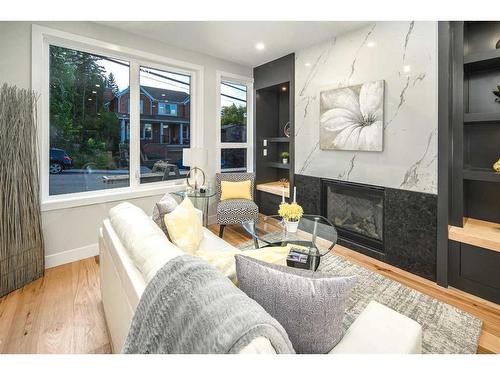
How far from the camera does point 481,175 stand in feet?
7.32

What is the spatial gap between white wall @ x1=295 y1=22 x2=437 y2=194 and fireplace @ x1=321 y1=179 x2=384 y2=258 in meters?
0.15

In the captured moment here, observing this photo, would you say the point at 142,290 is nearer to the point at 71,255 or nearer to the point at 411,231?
the point at 71,255

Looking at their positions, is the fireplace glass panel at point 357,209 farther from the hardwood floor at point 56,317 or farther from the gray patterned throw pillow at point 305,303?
the hardwood floor at point 56,317

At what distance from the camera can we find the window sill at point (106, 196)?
9.26ft

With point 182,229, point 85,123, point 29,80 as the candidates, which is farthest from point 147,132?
point 182,229

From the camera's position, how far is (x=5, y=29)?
2.40 metres

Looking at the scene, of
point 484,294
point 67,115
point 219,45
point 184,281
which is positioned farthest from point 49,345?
point 219,45

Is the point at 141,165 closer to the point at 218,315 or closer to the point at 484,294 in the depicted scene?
the point at 218,315

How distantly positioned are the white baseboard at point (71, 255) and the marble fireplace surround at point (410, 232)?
3121 mm

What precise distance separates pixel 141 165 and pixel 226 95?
70.9 inches

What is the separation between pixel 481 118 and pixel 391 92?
85cm

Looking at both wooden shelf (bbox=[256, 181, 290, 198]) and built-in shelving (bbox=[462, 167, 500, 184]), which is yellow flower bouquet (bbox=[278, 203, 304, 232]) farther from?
wooden shelf (bbox=[256, 181, 290, 198])

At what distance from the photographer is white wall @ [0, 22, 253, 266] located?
2.46m

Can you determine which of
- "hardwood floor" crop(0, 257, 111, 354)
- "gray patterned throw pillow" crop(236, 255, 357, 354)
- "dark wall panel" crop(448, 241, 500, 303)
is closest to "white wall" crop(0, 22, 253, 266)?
"hardwood floor" crop(0, 257, 111, 354)
